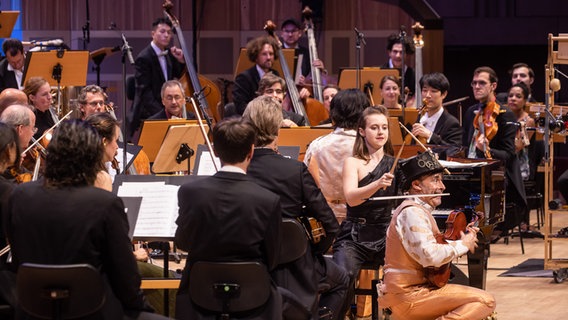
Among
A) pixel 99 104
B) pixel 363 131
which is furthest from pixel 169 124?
pixel 363 131

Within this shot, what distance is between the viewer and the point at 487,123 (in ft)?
25.3

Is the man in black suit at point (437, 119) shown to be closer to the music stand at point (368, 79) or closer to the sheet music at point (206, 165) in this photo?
the music stand at point (368, 79)

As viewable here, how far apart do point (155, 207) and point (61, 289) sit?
1.17 metres

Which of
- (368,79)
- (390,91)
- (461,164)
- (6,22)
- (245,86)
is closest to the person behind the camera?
(461,164)

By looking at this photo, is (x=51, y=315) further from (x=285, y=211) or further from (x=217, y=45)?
(x=217, y=45)

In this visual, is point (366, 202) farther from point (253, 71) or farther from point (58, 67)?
point (58, 67)

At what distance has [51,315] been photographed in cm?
359

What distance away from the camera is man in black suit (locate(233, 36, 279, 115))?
28.1 ft

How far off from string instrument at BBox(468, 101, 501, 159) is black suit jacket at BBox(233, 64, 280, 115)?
1747 millimetres

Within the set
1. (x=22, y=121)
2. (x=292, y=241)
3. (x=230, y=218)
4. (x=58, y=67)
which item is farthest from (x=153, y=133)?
(x=230, y=218)

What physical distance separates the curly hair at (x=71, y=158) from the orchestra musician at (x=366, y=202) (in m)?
2.15

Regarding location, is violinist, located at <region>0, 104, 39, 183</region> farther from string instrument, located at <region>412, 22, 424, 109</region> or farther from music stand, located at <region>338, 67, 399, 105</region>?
string instrument, located at <region>412, 22, 424, 109</region>

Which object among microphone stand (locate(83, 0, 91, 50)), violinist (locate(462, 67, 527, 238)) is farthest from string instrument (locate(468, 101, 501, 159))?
microphone stand (locate(83, 0, 91, 50))

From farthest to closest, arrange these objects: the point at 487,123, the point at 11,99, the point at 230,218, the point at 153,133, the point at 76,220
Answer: the point at 487,123 < the point at 153,133 < the point at 11,99 < the point at 230,218 < the point at 76,220
